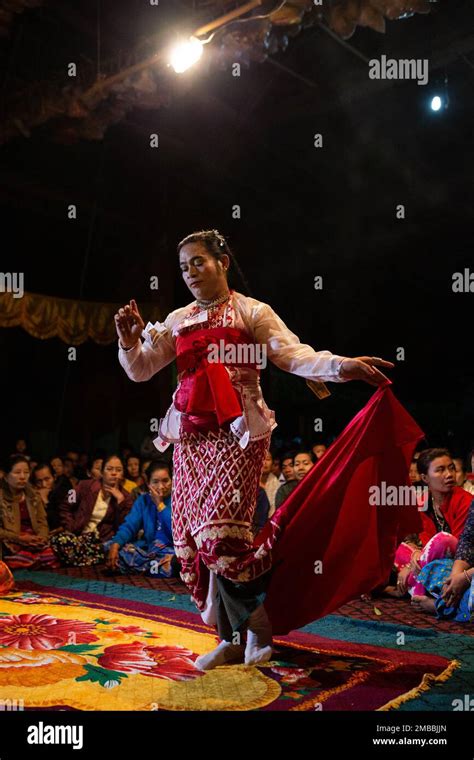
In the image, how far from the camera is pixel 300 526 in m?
2.58

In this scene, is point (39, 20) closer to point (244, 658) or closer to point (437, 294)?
point (437, 294)

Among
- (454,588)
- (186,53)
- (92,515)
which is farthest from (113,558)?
(186,53)

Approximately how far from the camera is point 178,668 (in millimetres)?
2426

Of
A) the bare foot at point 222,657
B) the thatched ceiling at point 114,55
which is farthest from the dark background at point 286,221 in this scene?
the bare foot at point 222,657

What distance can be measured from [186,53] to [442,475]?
3913mm

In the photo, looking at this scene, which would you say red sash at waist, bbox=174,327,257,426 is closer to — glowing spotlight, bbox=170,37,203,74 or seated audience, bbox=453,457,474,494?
seated audience, bbox=453,457,474,494

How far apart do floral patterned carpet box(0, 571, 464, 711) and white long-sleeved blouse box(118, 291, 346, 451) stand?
0.81 metres

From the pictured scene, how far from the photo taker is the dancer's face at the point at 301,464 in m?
4.84

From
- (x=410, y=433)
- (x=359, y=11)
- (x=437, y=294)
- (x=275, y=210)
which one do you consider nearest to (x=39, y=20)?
(x=359, y=11)

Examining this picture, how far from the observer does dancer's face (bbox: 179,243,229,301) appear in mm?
2602

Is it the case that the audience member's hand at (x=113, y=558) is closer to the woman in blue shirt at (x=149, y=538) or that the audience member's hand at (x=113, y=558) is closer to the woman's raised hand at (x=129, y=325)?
the woman in blue shirt at (x=149, y=538)

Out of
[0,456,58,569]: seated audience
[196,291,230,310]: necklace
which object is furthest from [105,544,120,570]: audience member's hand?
[196,291,230,310]: necklace

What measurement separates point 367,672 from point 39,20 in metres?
6.57

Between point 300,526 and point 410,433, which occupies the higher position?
point 410,433
